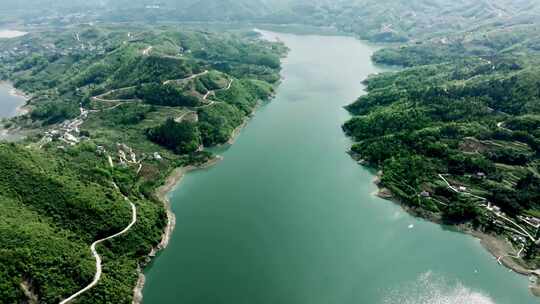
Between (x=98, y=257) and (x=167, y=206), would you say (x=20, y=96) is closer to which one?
(x=167, y=206)

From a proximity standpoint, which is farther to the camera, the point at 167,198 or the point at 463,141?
the point at 463,141

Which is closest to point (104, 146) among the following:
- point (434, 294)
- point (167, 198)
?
point (167, 198)

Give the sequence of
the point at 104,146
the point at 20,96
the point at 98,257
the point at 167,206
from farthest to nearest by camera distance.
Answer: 1. the point at 20,96
2. the point at 104,146
3. the point at 167,206
4. the point at 98,257

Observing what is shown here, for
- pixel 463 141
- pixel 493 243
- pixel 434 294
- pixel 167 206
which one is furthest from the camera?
pixel 463 141

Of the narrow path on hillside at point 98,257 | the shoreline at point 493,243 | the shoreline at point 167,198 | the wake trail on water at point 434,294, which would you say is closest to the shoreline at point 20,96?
the shoreline at point 167,198

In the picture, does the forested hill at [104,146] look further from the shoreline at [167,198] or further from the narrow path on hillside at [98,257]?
the shoreline at [167,198]

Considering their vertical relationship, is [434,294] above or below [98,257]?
below

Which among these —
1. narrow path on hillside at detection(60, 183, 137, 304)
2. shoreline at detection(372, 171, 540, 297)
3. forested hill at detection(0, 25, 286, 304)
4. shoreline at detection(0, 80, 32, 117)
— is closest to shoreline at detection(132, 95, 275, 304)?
forested hill at detection(0, 25, 286, 304)
